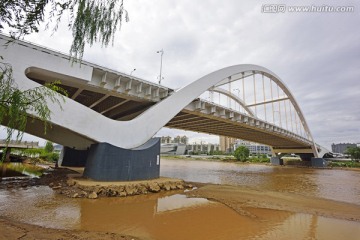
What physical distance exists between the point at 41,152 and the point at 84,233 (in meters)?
39.9

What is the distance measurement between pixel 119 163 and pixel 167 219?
267 inches

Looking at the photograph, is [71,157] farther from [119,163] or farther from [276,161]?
[276,161]

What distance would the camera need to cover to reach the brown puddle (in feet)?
21.0

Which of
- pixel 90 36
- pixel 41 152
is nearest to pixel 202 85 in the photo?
pixel 90 36

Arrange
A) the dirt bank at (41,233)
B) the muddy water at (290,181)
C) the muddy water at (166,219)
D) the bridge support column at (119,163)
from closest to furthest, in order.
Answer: the dirt bank at (41,233), the muddy water at (166,219), the bridge support column at (119,163), the muddy water at (290,181)

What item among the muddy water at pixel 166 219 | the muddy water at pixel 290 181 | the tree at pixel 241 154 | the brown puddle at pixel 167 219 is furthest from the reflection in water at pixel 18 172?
the tree at pixel 241 154

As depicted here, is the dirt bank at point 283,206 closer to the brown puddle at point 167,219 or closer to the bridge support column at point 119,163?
the brown puddle at point 167,219

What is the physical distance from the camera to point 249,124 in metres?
30.1

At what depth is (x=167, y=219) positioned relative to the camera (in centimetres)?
763

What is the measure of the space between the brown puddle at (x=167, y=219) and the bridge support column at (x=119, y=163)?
2.83m

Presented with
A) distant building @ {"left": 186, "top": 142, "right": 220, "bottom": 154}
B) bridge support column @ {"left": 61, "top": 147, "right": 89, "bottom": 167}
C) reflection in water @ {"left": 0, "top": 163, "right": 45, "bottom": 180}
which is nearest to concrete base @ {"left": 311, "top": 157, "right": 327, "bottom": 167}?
bridge support column @ {"left": 61, "top": 147, "right": 89, "bottom": 167}

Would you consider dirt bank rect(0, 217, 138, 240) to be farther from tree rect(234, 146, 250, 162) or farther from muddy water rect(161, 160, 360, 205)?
tree rect(234, 146, 250, 162)

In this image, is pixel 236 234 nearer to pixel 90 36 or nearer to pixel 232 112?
pixel 90 36

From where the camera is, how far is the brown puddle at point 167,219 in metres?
6.39
